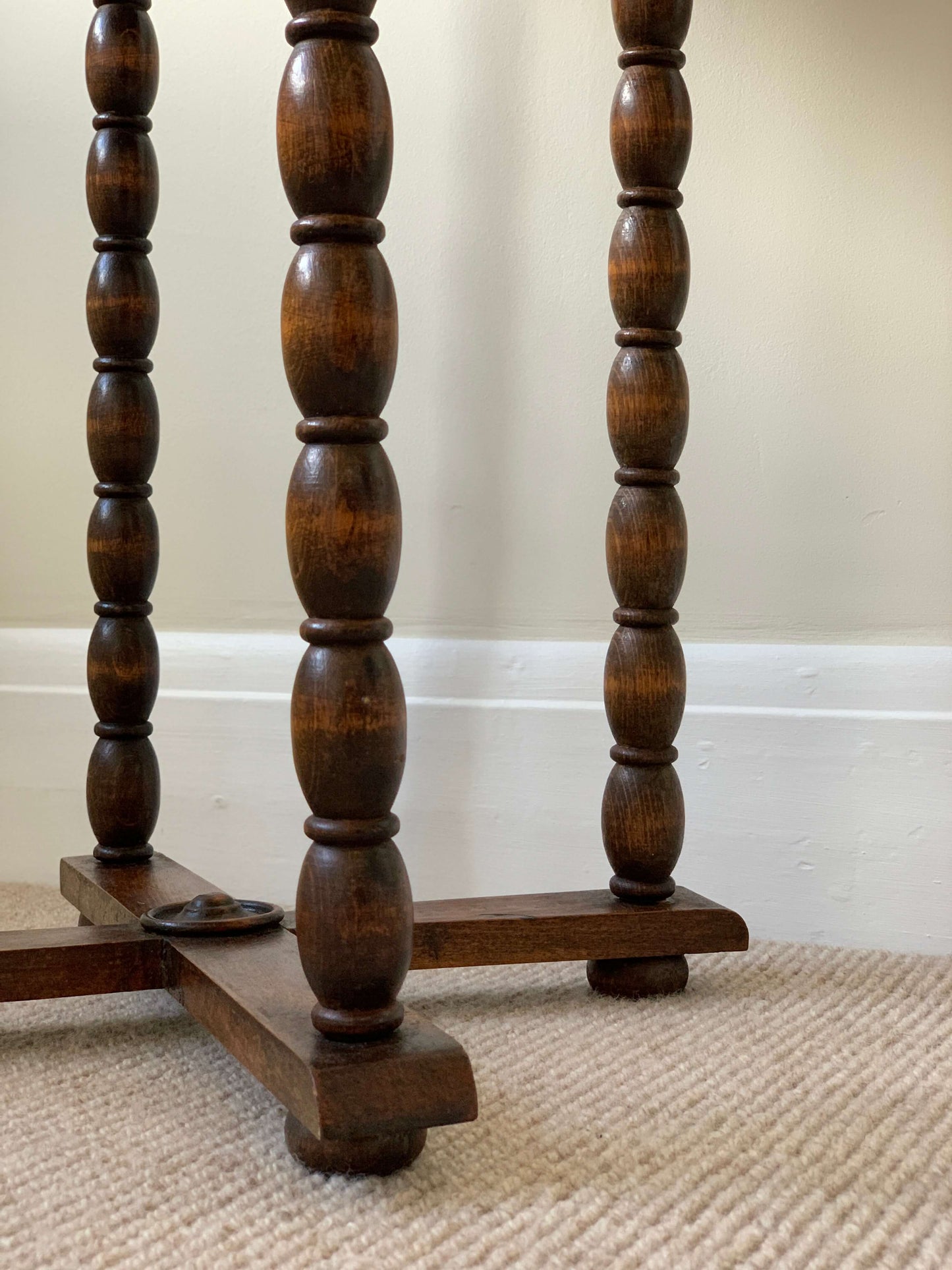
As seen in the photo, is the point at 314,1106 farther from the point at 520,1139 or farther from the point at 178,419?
the point at 178,419

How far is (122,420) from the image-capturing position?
0.89 meters

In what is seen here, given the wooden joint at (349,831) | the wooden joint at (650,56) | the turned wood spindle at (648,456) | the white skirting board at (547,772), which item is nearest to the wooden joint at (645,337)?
the turned wood spindle at (648,456)

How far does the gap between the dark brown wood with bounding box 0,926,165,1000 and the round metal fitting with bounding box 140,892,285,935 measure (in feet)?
0.04

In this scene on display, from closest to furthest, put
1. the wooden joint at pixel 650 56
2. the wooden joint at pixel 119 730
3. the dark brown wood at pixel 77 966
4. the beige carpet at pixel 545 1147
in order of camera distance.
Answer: the beige carpet at pixel 545 1147, the dark brown wood at pixel 77 966, the wooden joint at pixel 650 56, the wooden joint at pixel 119 730

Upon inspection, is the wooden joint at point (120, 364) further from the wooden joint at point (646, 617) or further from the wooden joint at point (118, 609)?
the wooden joint at point (646, 617)

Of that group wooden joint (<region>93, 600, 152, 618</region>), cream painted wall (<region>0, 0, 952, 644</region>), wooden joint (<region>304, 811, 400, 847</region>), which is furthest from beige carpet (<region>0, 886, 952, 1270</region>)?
cream painted wall (<region>0, 0, 952, 644</region>)

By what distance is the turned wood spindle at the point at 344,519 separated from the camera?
1.69 feet

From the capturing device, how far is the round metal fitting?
70 centimetres

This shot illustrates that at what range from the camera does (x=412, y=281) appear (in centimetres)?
109

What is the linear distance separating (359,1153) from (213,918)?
8.4 inches

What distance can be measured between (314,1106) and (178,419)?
2.59 ft

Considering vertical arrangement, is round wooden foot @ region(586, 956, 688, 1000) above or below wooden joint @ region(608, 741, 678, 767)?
below

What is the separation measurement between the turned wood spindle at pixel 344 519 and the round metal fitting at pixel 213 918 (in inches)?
7.0

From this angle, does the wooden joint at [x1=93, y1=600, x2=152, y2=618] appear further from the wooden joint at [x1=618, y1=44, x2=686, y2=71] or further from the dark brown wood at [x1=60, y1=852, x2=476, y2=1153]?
the wooden joint at [x1=618, y1=44, x2=686, y2=71]
